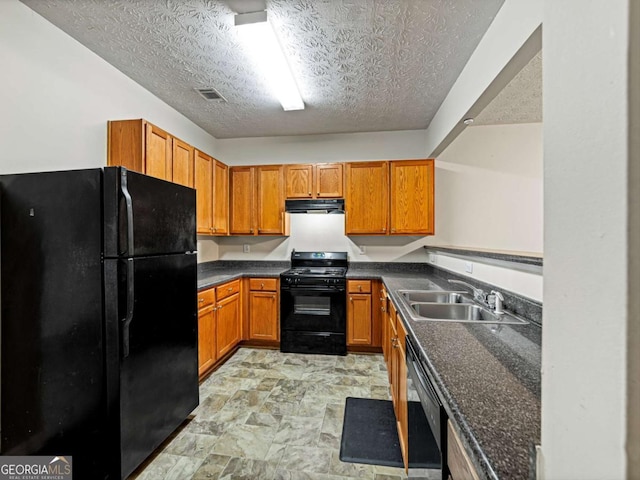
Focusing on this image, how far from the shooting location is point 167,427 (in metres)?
1.94

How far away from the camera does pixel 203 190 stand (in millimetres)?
3324

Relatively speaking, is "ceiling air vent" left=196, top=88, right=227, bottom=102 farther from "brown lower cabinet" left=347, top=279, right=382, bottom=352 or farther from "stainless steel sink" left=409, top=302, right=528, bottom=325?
"stainless steel sink" left=409, top=302, right=528, bottom=325

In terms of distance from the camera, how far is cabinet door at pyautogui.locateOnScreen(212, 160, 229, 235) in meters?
3.60

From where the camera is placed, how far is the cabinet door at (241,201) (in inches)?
155

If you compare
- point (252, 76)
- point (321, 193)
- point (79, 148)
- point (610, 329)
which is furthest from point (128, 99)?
point (610, 329)

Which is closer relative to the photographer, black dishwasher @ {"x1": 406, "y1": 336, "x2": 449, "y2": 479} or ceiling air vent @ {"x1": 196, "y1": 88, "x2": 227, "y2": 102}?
black dishwasher @ {"x1": 406, "y1": 336, "x2": 449, "y2": 479}

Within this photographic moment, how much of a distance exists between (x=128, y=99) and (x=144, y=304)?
74.2 inches

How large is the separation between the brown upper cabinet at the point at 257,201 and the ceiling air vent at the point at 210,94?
1069 mm

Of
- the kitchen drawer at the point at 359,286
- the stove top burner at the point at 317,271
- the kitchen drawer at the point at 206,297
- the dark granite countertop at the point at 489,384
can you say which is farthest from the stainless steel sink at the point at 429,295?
the kitchen drawer at the point at 206,297

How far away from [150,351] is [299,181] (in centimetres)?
255

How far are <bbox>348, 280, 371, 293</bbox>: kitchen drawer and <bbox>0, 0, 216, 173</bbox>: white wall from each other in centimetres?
260

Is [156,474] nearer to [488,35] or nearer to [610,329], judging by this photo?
[610,329]

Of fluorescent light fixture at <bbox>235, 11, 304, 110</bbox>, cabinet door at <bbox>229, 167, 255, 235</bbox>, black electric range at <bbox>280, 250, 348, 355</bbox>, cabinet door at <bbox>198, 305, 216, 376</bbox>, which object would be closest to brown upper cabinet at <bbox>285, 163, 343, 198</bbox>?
cabinet door at <bbox>229, 167, 255, 235</bbox>

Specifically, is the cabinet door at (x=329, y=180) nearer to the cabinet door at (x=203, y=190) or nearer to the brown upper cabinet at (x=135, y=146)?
the cabinet door at (x=203, y=190)
